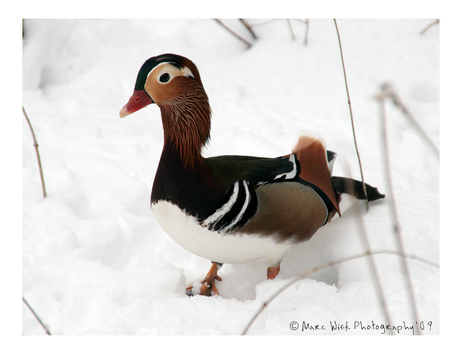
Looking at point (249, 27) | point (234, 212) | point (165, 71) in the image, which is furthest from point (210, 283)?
point (249, 27)

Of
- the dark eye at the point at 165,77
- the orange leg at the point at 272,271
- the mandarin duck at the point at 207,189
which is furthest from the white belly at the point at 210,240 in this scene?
the dark eye at the point at 165,77

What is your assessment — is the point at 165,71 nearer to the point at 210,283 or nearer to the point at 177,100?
the point at 177,100

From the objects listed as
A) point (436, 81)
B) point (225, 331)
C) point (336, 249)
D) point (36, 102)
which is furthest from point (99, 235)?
point (436, 81)

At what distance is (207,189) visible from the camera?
165cm

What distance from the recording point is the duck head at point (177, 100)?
157 centimetres

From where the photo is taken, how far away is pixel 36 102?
2.90 m

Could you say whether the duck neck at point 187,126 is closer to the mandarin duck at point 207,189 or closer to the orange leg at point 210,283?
the mandarin duck at point 207,189

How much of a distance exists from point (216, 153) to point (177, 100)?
1052mm

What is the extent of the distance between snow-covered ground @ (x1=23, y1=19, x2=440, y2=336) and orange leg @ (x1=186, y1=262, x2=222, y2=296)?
60 millimetres

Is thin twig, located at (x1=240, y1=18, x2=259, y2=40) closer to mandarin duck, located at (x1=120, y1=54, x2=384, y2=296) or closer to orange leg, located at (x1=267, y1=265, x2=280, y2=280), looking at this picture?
mandarin duck, located at (x1=120, y1=54, x2=384, y2=296)

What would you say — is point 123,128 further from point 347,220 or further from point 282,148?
point 347,220

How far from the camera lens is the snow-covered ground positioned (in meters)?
1.66

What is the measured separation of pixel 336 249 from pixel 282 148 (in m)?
0.86

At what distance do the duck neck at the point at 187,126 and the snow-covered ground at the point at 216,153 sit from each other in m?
0.56
